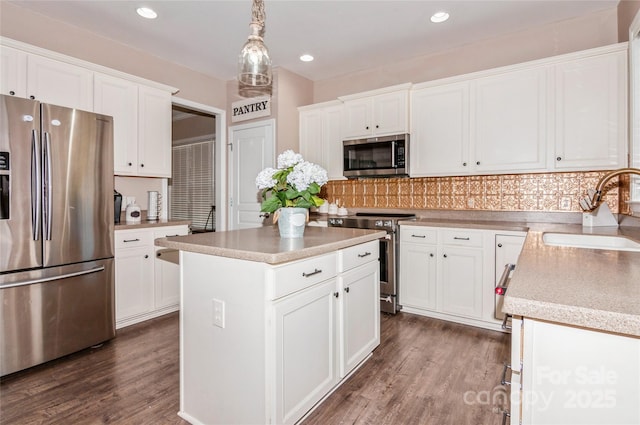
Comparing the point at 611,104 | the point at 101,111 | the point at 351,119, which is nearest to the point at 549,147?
the point at 611,104

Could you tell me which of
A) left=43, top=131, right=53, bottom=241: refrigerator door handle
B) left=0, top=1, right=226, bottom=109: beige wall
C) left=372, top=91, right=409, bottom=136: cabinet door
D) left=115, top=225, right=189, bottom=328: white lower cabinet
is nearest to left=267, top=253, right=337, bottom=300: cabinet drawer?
left=115, top=225, right=189, bottom=328: white lower cabinet

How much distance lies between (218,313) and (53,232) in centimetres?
160

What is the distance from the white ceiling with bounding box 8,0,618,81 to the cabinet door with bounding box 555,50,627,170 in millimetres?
546

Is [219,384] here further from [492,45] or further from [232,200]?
[492,45]

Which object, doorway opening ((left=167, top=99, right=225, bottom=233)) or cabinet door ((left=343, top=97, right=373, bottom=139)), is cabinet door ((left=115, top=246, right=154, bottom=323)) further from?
doorway opening ((left=167, top=99, right=225, bottom=233))

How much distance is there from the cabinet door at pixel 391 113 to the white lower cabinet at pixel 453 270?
1105 millimetres

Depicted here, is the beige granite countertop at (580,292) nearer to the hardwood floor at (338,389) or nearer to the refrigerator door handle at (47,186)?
the hardwood floor at (338,389)

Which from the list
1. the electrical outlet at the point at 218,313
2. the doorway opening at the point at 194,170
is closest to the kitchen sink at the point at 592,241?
the electrical outlet at the point at 218,313

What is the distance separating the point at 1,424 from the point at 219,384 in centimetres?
122

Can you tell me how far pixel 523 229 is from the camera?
9.10ft

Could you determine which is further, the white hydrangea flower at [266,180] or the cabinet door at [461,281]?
the cabinet door at [461,281]

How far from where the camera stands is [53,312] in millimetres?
2377

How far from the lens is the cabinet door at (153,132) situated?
338cm

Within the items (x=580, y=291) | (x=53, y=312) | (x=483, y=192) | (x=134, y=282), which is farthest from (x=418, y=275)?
(x=53, y=312)
